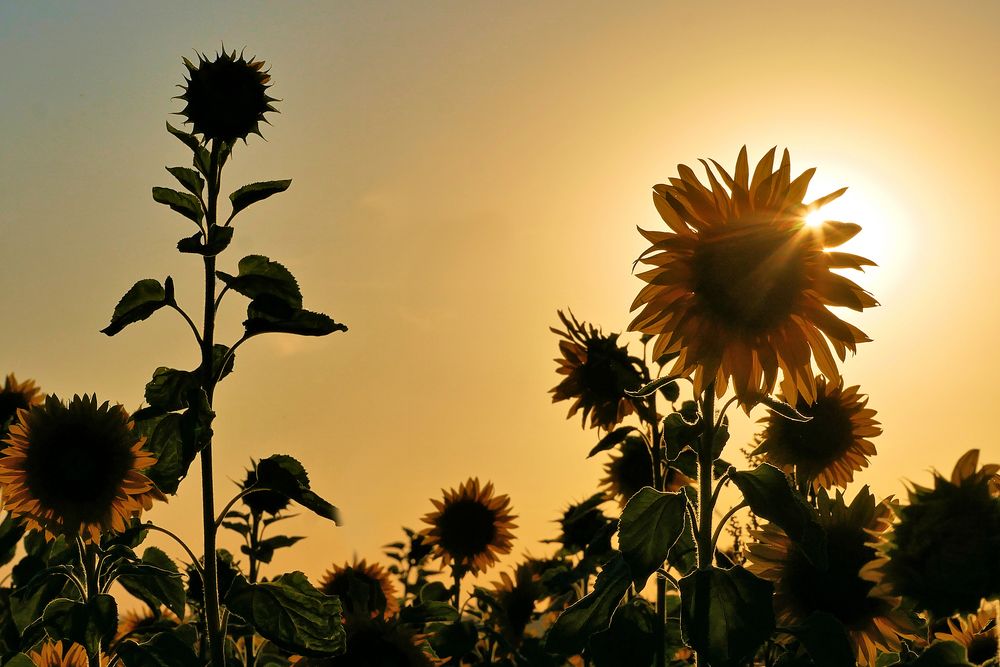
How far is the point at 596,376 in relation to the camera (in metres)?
4.54

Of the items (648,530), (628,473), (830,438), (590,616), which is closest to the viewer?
(648,530)

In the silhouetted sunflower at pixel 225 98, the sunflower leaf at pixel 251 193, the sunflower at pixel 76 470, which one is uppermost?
the silhouetted sunflower at pixel 225 98

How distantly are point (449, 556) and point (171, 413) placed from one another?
138 inches

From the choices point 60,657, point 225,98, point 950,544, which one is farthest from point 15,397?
point 950,544

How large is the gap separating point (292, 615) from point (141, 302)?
1.11 metres

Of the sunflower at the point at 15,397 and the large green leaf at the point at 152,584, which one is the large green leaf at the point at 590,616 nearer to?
the large green leaf at the point at 152,584

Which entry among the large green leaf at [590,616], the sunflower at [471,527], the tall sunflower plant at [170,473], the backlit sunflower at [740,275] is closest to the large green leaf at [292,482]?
the tall sunflower plant at [170,473]

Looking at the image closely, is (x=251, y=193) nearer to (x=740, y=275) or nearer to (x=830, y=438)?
(x=740, y=275)

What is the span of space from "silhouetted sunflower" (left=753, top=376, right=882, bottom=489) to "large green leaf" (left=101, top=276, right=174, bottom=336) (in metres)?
2.50

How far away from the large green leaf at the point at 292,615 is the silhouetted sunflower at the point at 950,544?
1.70 m

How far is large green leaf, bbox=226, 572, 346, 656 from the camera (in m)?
3.20

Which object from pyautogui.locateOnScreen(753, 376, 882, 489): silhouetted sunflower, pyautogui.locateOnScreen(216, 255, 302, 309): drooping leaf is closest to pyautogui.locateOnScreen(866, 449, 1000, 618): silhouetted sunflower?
pyautogui.locateOnScreen(216, 255, 302, 309): drooping leaf

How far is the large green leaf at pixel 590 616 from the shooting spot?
2770 millimetres

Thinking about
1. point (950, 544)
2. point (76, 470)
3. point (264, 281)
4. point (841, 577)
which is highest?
A: point (264, 281)
